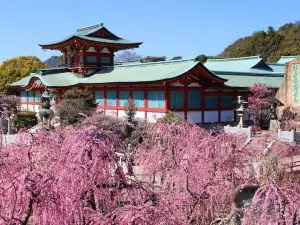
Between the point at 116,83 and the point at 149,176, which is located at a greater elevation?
the point at 116,83

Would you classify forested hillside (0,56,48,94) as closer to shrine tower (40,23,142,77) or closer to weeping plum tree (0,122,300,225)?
shrine tower (40,23,142,77)

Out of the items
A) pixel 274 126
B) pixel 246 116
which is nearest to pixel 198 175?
pixel 274 126

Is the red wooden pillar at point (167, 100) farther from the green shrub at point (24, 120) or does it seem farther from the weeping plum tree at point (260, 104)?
the green shrub at point (24, 120)

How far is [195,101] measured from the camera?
2122cm

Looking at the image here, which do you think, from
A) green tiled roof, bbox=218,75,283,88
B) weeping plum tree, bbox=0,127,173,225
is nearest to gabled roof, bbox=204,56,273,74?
green tiled roof, bbox=218,75,283,88

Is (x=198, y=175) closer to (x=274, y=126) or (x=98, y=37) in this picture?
(x=274, y=126)

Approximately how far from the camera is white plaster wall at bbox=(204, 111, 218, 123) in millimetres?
21680

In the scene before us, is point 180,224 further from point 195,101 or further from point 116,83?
point 116,83

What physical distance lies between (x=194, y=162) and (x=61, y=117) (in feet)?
45.4

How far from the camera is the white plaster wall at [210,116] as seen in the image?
21680 millimetres

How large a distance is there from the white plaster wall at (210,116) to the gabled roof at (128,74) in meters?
1.92

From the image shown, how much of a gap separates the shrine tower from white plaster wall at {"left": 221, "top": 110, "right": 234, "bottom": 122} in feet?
34.0

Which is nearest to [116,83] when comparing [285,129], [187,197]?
[285,129]

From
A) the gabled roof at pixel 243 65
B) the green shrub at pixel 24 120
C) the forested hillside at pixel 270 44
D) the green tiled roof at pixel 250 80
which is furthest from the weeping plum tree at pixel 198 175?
the forested hillside at pixel 270 44
